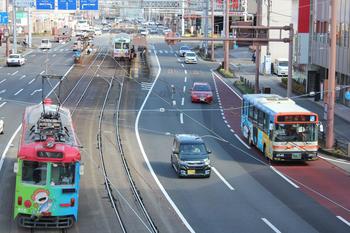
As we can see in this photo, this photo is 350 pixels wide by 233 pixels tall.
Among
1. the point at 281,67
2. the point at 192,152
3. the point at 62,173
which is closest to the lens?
the point at 62,173

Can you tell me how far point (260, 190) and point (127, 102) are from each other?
2678 centimetres

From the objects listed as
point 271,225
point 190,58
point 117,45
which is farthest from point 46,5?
point 271,225

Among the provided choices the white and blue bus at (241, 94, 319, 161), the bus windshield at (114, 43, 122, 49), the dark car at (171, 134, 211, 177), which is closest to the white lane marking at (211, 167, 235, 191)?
the dark car at (171, 134, 211, 177)

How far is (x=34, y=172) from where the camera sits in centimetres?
2136

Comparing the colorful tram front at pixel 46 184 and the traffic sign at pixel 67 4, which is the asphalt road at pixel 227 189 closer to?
the colorful tram front at pixel 46 184

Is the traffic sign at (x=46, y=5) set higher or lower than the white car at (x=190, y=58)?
higher

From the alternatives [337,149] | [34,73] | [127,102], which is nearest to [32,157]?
[337,149]

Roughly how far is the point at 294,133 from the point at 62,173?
1514cm

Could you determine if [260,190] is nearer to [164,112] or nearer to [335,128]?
[335,128]

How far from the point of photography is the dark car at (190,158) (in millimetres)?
29891

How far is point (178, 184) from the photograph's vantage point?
29109 mm

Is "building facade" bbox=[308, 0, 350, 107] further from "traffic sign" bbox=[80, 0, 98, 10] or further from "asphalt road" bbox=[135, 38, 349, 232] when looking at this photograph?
"traffic sign" bbox=[80, 0, 98, 10]

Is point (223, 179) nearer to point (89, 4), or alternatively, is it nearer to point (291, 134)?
point (291, 134)

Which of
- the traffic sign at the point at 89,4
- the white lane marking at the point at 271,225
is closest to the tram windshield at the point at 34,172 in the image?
the white lane marking at the point at 271,225
